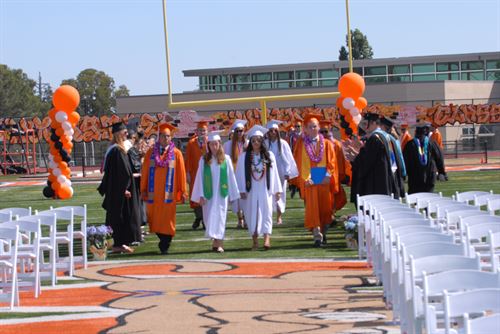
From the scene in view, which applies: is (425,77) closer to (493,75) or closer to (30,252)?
(493,75)

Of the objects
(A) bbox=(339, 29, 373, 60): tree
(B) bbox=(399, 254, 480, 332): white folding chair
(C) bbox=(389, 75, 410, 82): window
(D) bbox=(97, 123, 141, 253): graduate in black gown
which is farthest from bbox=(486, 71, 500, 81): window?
(B) bbox=(399, 254, 480, 332): white folding chair

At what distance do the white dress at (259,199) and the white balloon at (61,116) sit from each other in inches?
551

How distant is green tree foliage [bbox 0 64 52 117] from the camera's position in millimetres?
121375

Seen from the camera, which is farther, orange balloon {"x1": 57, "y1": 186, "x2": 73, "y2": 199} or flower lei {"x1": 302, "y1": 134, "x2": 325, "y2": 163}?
orange balloon {"x1": 57, "y1": 186, "x2": 73, "y2": 199}

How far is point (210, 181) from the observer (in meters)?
18.4

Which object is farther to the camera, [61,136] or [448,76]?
[448,76]

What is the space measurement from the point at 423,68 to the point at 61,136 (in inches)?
2046

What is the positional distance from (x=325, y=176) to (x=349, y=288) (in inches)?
214

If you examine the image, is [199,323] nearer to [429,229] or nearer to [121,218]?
[429,229]

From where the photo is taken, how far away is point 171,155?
18.8 meters

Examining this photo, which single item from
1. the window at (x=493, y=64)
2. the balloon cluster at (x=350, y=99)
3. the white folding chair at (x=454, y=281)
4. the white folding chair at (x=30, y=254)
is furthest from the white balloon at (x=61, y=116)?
the window at (x=493, y=64)

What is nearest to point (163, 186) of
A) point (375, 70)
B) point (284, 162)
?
point (284, 162)

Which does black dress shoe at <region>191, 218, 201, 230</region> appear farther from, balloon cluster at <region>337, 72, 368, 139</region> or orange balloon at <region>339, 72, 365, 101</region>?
orange balloon at <region>339, 72, 365, 101</region>

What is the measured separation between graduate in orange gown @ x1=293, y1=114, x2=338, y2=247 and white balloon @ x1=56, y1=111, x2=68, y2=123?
13.7 metres
